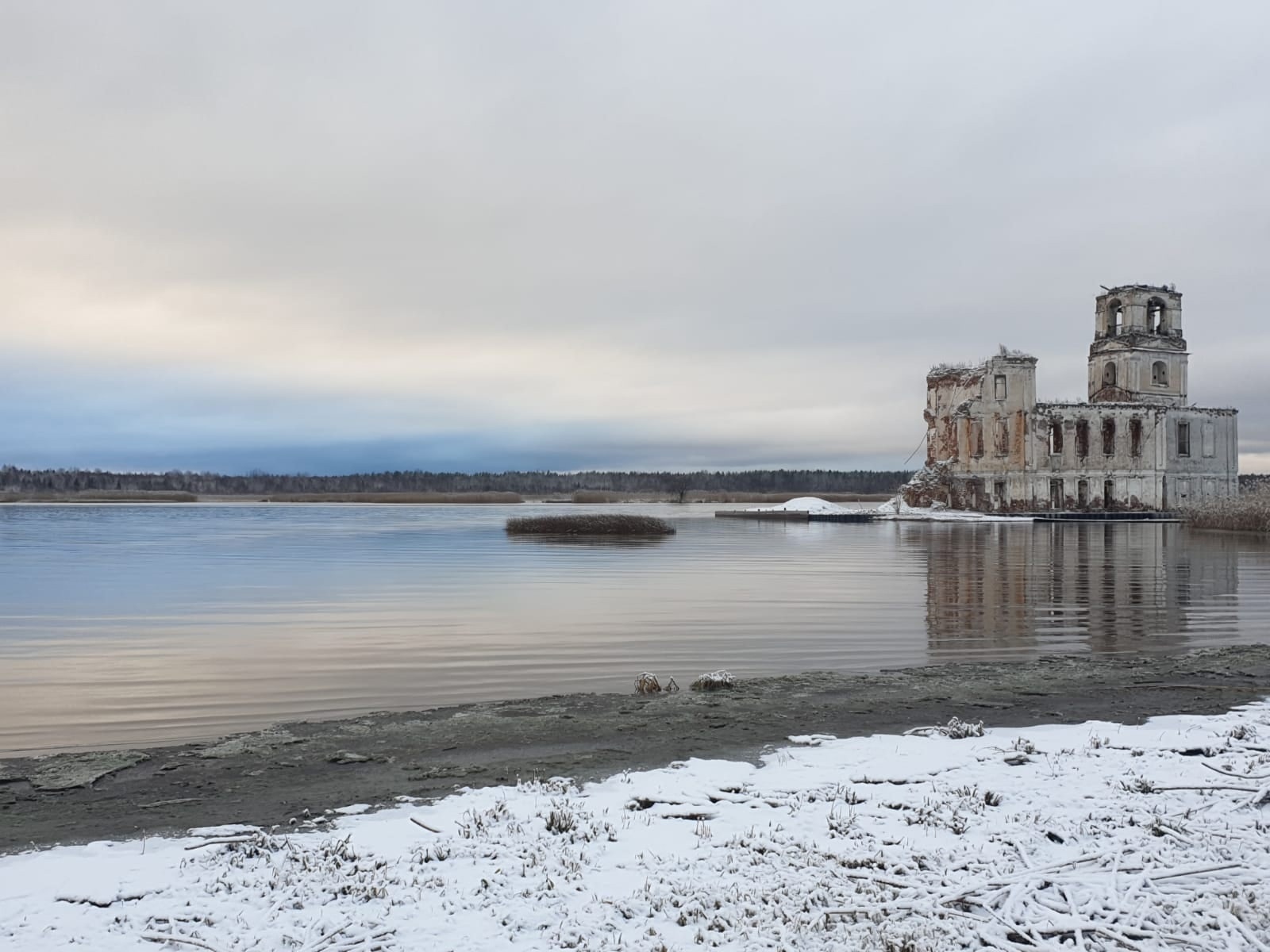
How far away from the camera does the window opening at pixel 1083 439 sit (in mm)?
59438

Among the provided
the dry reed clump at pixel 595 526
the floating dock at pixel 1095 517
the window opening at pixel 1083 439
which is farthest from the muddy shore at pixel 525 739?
the window opening at pixel 1083 439

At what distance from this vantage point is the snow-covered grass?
3932mm

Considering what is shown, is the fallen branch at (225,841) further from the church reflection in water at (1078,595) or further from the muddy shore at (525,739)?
the church reflection in water at (1078,595)

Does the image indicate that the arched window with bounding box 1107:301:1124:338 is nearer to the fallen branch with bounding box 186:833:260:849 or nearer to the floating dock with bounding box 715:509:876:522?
the floating dock with bounding box 715:509:876:522

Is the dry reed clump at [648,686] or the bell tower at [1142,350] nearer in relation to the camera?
the dry reed clump at [648,686]

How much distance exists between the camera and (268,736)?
7.67m

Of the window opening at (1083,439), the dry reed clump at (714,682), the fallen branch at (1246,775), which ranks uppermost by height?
the window opening at (1083,439)

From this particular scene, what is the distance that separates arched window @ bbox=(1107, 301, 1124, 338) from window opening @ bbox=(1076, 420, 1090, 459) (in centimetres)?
705

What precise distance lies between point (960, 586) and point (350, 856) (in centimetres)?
1817

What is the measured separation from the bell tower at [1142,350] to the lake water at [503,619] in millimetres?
32269

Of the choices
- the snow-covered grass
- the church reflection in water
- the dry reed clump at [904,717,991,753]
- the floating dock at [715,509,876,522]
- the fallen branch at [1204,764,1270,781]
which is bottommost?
the floating dock at [715,509,876,522]

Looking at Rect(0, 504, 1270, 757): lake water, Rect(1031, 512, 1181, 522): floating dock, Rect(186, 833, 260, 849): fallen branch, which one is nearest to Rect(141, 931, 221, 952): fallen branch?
Rect(186, 833, 260, 849): fallen branch

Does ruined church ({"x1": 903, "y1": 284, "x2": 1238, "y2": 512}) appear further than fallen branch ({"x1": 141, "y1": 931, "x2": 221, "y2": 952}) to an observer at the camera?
Yes

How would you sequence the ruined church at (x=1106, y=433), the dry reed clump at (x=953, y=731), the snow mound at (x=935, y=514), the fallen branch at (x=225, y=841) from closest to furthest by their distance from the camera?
the fallen branch at (x=225, y=841) < the dry reed clump at (x=953, y=731) < the snow mound at (x=935, y=514) < the ruined church at (x=1106, y=433)
